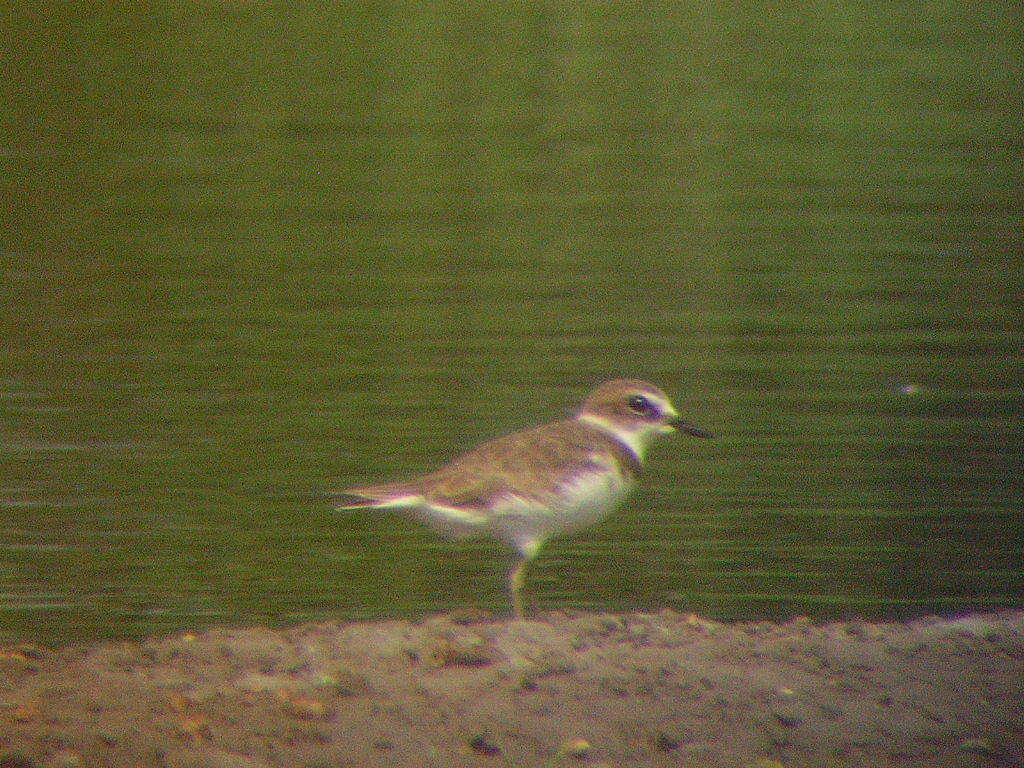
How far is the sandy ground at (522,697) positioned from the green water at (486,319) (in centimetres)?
174

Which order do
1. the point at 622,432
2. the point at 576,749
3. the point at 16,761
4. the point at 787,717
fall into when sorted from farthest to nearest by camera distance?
the point at 622,432
the point at 787,717
the point at 576,749
the point at 16,761

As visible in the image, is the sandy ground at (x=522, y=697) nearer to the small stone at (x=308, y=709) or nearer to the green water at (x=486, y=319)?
the small stone at (x=308, y=709)

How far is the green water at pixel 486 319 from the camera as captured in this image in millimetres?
10531

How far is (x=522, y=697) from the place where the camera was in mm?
6980

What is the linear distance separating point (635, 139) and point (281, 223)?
8.64 m

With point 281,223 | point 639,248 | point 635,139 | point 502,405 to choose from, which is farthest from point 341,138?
point 502,405

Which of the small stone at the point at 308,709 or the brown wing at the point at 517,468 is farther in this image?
the brown wing at the point at 517,468

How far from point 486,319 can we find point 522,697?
9.75m

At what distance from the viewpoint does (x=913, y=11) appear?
44.1 metres

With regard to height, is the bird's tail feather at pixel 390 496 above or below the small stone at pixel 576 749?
above

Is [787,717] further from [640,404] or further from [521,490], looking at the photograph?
[640,404]

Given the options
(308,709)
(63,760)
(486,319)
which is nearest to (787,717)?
(308,709)

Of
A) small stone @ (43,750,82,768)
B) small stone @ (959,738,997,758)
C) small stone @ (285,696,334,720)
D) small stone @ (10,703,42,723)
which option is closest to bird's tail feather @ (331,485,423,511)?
small stone @ (285,696,334,720)

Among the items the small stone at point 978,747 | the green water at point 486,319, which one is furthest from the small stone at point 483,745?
the green water at point 486,319
